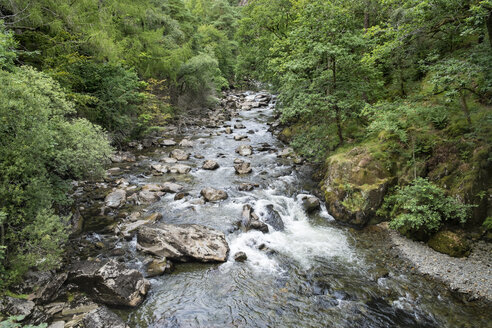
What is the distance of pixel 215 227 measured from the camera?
10.8 m

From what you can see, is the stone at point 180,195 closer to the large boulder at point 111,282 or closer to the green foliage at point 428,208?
the large boulder at point 111,282

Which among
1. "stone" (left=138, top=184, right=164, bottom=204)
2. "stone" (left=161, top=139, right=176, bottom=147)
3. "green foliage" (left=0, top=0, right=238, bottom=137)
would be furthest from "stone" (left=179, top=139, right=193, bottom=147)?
"stone" (left=138, top=184, right=164, bottom=204)

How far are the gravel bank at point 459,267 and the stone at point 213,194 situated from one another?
25.9 feet

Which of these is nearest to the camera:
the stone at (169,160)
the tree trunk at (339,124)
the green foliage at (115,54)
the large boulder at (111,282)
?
the large boulder at (111,282)

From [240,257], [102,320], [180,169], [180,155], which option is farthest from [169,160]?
[102,320]

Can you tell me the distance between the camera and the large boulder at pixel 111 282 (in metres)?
7.05

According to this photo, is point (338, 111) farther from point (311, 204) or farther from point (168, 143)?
point (168, 143)

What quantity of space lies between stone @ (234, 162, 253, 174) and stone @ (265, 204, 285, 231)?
15.2 ft

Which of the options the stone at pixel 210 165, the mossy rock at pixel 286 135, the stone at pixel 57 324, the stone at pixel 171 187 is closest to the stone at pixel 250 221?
the stone at pixel 171 187

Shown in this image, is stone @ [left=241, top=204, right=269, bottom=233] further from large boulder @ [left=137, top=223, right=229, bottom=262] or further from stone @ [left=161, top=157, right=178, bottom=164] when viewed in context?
stone @ [left=161, top=157, right=178, bottom=164]

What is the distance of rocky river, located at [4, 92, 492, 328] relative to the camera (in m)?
6.74

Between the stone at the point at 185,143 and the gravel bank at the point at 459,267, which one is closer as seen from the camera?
the gravel bank at the point at 459,267

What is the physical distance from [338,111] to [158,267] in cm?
1145

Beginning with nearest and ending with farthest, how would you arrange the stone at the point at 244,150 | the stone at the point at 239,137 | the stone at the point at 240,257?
1. the stone at the point at 240,257
2. the stone at the point at 244,150
3. the stone at the point at 239,137
